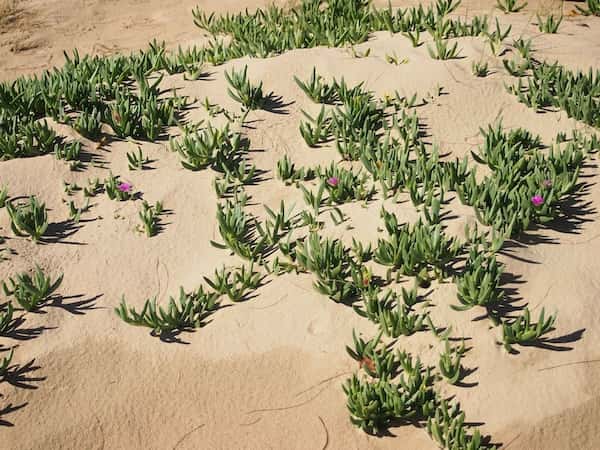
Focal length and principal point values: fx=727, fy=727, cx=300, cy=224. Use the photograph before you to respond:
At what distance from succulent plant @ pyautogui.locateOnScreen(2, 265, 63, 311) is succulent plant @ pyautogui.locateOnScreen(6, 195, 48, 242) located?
308 millimetres

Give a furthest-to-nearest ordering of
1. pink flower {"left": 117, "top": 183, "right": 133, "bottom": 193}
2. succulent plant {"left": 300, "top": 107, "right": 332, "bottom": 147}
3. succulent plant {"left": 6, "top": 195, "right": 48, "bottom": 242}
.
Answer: succulent plant {"left": 300, "top": 107, "right": 332, "bottom": 147} → pink flower {"left": 117, "top": 183, "right": 133, "bottom": 193} → succulent plant {"left": 6, "top": 195, "right": 48, "bottom": 242}

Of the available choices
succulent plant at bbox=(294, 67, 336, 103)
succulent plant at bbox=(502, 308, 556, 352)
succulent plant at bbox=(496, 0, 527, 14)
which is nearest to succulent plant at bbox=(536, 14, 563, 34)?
succulent plant at bbox=(496, 0, 527, 14)

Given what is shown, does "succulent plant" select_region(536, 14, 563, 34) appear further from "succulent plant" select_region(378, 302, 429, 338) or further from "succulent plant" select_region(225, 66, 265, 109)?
"succulent plant" select_region(378, 302, 429, 338)

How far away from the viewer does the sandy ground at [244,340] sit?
9.88 feet

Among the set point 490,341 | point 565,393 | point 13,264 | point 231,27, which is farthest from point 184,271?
point 231,27

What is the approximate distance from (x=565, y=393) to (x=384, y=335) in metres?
0.79

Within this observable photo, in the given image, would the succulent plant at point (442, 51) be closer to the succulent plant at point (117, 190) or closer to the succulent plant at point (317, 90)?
the succulent plant at point (317, 90)

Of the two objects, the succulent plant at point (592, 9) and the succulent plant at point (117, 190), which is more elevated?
the succulent plant at point (592, 9)

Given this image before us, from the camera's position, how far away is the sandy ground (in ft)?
9.88

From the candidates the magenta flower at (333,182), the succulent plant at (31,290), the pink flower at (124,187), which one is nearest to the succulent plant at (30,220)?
the succulent plant at (31,290)

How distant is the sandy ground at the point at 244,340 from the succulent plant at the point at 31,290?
0.23 feet

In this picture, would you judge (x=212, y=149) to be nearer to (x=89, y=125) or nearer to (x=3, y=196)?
(x=89, y=125)

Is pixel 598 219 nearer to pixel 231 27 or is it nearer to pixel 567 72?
pixel 567 72

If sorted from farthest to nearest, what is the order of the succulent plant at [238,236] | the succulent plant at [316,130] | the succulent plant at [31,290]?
1. the succulent plant at [316,130]
2. the succulent plant at [238,236]
3. the succulent plant at [31,290]
